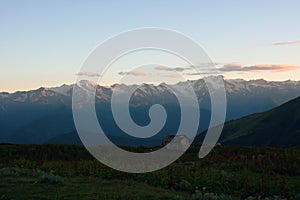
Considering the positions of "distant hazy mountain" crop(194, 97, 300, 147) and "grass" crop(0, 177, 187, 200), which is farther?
"distant hazy mountain" crop(194, 97, 300, 147)

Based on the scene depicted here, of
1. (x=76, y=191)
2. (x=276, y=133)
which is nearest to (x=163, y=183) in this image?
(x=76, y=191)

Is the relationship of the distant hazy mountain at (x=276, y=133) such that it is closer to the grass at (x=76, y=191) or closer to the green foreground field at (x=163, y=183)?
the green foreground field at (x=163, y=183)

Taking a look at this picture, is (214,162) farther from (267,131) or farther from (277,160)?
(267,131)

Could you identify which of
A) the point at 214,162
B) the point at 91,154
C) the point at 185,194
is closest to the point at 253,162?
the point at 214,162

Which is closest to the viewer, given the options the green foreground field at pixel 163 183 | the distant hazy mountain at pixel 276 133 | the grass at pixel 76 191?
the grass at pixel 76 191

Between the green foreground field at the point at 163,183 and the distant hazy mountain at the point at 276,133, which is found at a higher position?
the green foreground field at the point at 163,183

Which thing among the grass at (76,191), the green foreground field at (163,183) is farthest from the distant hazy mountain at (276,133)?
the grass at (76,191)

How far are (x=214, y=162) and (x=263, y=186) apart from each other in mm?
10356

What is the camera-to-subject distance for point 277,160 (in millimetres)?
27641

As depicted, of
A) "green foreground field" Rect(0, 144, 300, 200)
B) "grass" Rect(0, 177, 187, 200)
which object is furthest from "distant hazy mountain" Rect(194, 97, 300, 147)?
"grass" Rect(0, 177, 187, 200)

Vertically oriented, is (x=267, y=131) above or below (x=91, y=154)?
below

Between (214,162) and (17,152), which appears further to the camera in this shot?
(17,152)

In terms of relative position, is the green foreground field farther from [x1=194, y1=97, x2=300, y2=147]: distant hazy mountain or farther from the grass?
[x1=194, y1=97, x2=300, y2=147]: distant hazy mountain

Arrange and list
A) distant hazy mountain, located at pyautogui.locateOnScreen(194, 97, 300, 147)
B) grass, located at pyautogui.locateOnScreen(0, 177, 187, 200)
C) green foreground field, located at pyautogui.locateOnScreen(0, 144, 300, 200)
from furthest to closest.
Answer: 1. distant hazy mountain, located at pyautogui.locateOnScreen(194, 97, 300, 147)
2. green foreground field, located at pyautogui.locateOnScreen(0, 144, 300, 200)
3. grass, located at pyautogui.locateOnScreen(0, 177, 187, 200)
